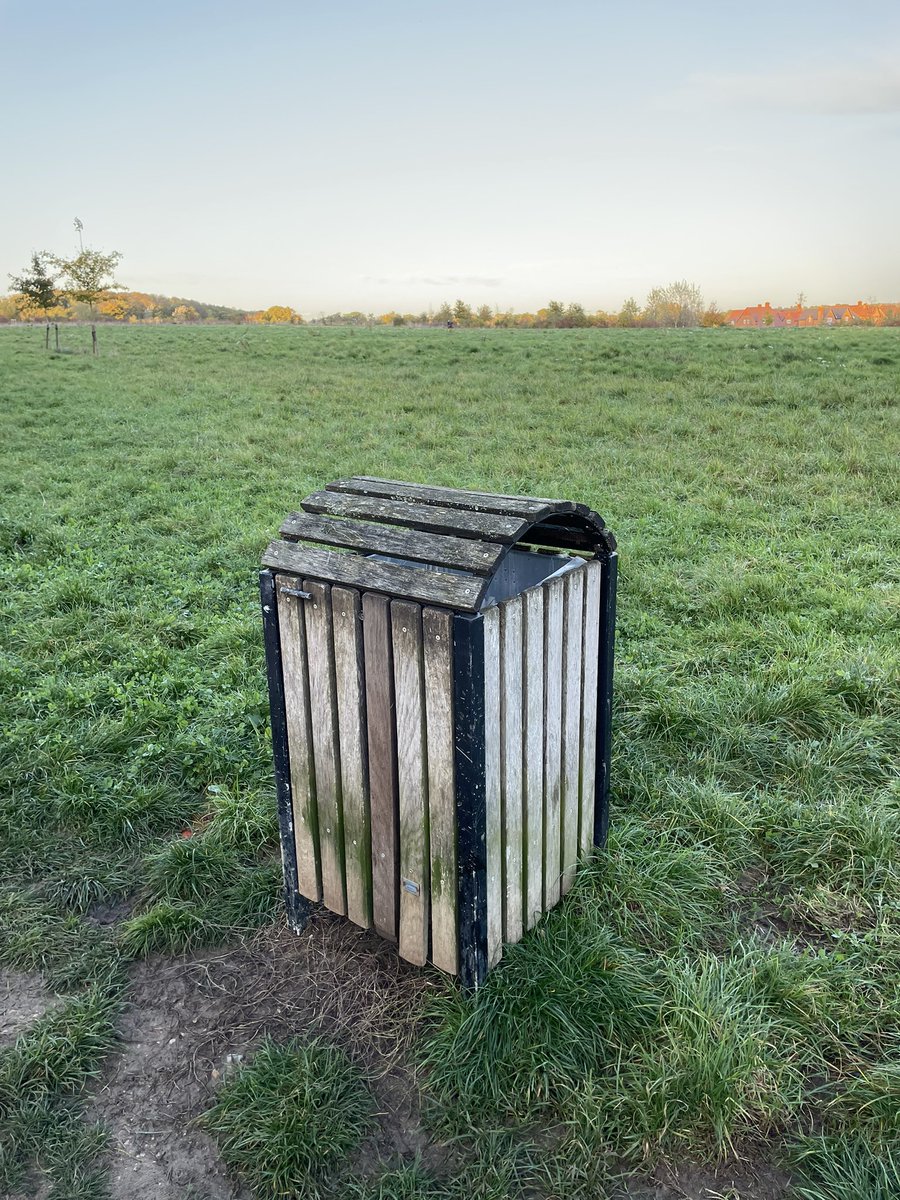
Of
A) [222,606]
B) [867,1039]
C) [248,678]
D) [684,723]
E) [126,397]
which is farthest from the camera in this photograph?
[126,397]

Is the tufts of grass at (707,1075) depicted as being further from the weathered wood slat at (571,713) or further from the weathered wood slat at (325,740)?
the weathered wood slat at (325,740)

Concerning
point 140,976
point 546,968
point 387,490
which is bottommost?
point 140,976

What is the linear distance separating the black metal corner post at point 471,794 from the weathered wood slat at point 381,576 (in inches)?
2.6

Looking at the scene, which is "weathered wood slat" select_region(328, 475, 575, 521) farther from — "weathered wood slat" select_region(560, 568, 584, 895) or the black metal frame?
the black metal frame

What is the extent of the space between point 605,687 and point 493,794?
0.74 meters

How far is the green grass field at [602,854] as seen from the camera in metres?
2.27

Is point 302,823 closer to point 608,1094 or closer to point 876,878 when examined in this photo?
point 608,1094

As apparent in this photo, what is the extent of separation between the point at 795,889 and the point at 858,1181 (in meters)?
1.15

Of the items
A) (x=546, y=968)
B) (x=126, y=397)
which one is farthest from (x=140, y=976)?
(x=126, y=397)

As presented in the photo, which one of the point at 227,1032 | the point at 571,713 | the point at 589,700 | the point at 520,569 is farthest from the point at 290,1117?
the point at 520,569

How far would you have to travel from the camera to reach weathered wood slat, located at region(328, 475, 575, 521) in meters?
2.52

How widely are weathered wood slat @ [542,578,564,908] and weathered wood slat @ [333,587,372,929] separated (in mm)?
592

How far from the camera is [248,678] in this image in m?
4.88

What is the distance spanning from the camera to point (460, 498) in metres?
2.70
